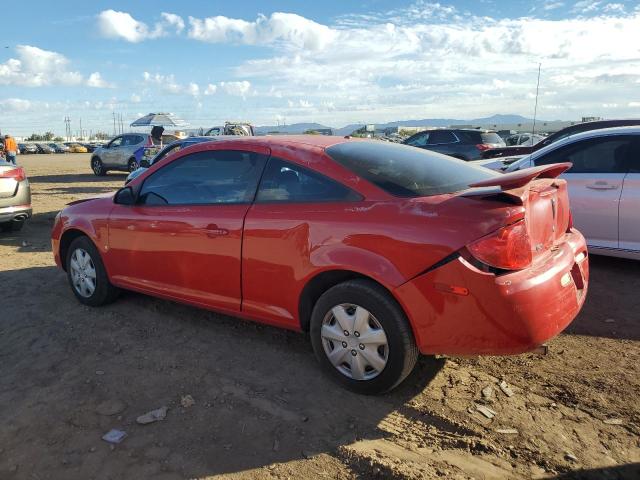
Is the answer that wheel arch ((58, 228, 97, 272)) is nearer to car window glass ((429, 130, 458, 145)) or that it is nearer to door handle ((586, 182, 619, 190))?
door handle ((586, 182, 619, 190))

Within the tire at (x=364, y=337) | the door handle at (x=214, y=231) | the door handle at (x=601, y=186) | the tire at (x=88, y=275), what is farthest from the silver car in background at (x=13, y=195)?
the door handle at (x=601, y=186)

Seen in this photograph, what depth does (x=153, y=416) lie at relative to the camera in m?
3.06

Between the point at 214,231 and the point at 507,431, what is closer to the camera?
the point at 507,431

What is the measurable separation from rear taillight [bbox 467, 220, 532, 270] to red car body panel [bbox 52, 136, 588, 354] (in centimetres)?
5

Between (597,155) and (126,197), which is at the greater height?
(597,155)

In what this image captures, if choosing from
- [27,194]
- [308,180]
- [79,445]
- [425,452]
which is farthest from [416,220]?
[27,194]

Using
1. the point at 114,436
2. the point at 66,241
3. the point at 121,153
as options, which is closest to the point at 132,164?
the point at 121,153

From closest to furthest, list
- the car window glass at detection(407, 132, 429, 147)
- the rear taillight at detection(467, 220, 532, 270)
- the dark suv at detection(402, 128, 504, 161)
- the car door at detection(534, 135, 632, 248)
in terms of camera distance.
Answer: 1. the rear taillight at detection(467, 220, 532, 270)
2. the car door at detection(534, 135, 632, 248)
3. the dark suv at detection(402, 128, 504, 161)
4. the car window glass at detection(407, 132, 429, 147)

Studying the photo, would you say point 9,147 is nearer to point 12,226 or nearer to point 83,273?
point 12,226

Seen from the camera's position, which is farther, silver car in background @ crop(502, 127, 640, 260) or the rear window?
silver car in background @ crop(502, 127, 640, 260)

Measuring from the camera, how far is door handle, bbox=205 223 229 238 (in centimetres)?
375

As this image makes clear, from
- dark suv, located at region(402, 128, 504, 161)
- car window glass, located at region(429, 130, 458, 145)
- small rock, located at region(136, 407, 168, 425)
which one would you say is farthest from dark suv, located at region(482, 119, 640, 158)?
small rock, located at region(136, 407, 168, 425)

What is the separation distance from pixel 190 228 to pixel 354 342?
5.19 ft

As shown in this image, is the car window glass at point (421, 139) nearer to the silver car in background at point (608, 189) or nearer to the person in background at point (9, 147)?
the silver car in background at point (608, 189)
